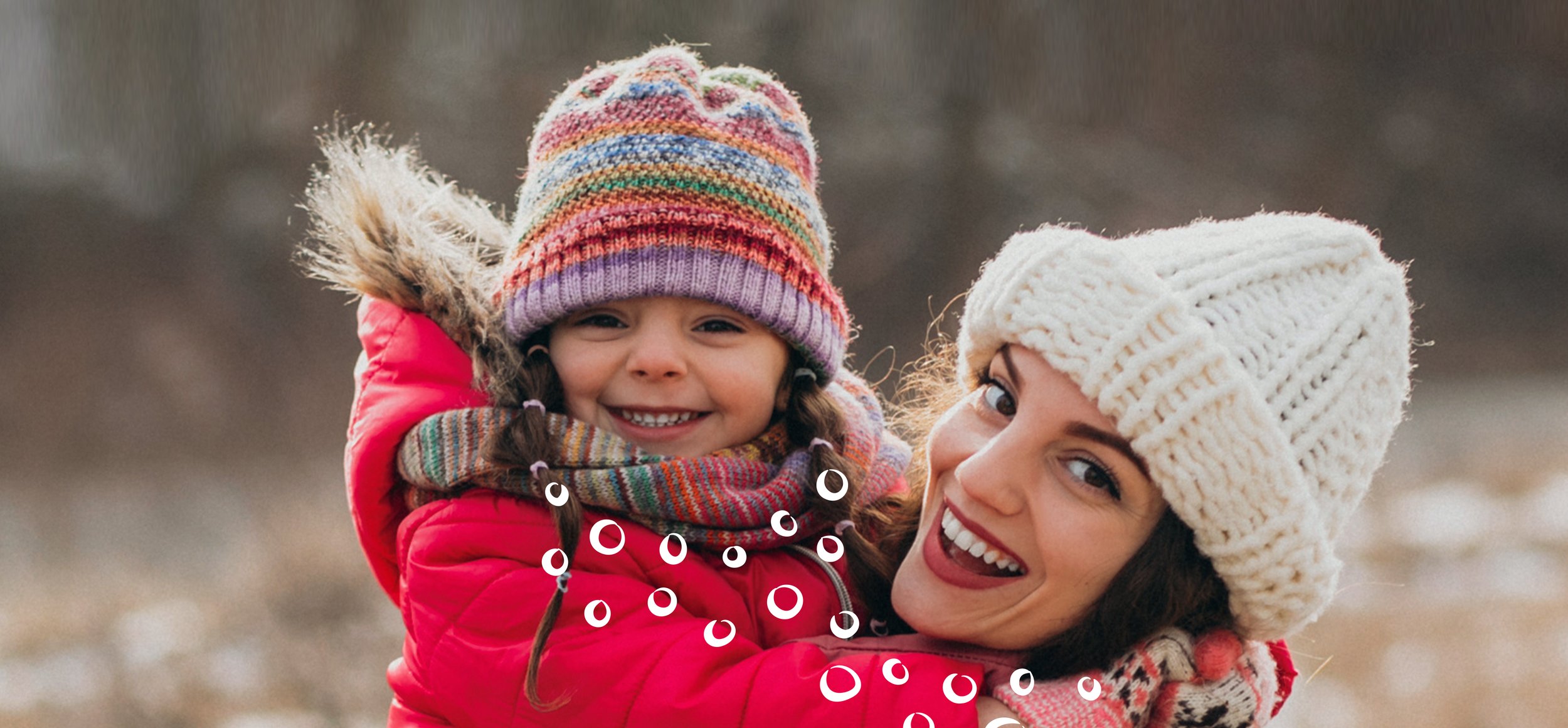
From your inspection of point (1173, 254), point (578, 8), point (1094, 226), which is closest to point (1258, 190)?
point (1094, 226)

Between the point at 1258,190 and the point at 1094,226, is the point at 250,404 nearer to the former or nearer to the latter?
the point at 1094,226

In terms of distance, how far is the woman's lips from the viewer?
1770mm

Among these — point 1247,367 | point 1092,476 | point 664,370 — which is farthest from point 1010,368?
point 664,370

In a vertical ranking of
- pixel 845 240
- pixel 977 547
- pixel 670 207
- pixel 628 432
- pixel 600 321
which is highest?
pixel 845 240
